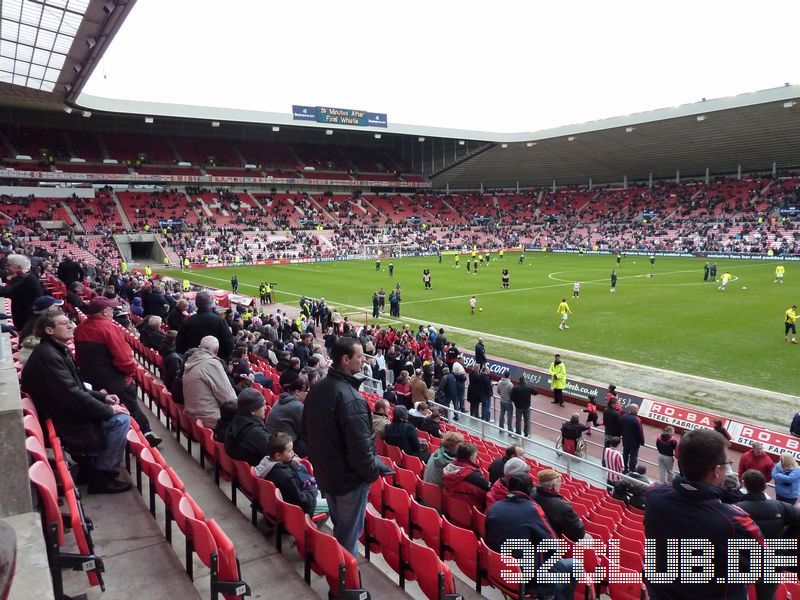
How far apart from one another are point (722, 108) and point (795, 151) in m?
15.1

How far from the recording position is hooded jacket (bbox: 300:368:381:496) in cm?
420

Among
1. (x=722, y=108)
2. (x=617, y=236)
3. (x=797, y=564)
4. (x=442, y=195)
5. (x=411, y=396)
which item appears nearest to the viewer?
(x=797, y=564)

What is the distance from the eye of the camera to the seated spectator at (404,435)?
7410 mm

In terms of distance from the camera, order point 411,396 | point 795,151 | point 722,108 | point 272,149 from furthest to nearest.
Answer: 1. point 272,149
2. point 795,151
3. point 722,108
4. point 411,396

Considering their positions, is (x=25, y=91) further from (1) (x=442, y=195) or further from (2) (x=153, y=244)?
(1) (x=442, y=195)

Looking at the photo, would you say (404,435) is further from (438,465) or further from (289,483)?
(289,483)

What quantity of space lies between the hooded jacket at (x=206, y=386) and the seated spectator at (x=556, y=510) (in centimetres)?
378

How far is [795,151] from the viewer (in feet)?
186

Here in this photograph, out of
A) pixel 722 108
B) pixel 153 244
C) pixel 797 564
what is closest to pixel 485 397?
pixel 797 564

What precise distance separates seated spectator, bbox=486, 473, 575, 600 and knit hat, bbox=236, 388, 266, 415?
8.32 ft

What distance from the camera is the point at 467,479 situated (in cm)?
550

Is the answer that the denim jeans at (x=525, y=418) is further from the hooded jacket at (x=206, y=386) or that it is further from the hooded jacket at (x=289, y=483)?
the hooded jacket at (x=289, y=483)

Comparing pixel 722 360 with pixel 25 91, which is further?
pixel 25 91

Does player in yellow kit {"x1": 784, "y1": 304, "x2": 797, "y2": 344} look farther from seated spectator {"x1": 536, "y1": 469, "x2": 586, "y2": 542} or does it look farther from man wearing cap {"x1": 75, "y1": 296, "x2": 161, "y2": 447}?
man wearing cap {"x1": 75, "y1": 296, "x2": 161, "y2": 447}
